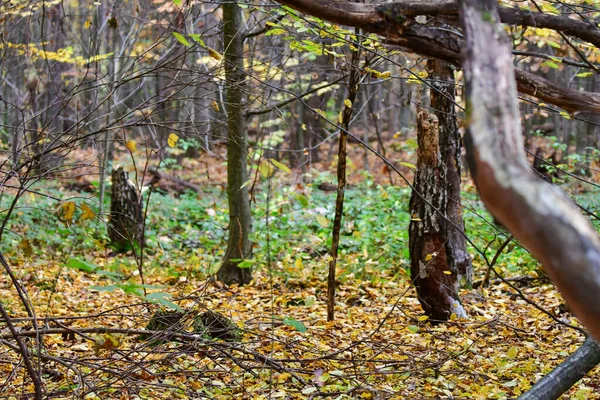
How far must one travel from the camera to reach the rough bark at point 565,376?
134 inches

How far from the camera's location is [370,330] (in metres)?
5.76

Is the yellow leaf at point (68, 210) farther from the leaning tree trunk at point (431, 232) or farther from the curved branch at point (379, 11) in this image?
the leaning tree trunk at point (431, 232)

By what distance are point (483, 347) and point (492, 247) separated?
4443 mm

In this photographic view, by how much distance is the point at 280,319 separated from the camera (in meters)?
3.50

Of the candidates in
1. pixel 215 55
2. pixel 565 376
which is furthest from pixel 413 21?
pixel 565 376

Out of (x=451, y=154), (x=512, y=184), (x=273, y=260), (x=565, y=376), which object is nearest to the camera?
(x=512, y=184)

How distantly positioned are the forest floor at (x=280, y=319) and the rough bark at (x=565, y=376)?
0.22 m

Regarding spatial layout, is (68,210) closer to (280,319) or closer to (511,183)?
(280,319)

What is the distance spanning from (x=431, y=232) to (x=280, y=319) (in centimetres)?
286

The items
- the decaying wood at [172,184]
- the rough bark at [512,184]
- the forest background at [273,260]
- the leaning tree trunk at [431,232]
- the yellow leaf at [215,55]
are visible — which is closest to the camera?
the rough bark at [512,184]

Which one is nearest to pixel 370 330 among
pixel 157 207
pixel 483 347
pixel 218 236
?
pixel 483 347

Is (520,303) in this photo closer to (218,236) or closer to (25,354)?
(25,354)

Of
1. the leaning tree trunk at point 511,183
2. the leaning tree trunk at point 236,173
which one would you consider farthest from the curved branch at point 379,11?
the leaning tree trunk at point 236,173

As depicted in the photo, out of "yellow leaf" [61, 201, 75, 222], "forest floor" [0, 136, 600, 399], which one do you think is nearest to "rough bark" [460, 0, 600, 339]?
"forest floor" [0, 136, 600, 399]
